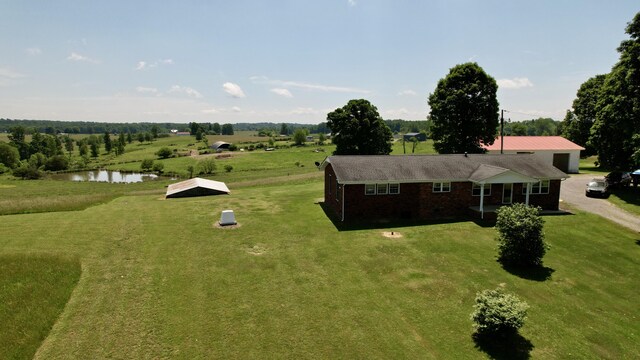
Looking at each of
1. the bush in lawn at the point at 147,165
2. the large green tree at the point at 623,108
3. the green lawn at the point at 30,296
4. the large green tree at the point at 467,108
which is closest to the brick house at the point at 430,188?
the large green tree at the point at 623,108

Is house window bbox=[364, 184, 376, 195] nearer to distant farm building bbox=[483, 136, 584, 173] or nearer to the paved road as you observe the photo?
the paved road

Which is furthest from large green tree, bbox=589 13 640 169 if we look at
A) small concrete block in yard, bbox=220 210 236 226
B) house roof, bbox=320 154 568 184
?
small concrete block in yard, bbox=220 210 236 226

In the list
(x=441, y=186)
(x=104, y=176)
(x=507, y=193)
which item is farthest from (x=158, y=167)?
(x=507, y=193)

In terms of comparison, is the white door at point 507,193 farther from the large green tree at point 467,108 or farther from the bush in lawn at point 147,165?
the bush in lawn at point 147,165

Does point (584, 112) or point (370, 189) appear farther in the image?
point (584, 112)

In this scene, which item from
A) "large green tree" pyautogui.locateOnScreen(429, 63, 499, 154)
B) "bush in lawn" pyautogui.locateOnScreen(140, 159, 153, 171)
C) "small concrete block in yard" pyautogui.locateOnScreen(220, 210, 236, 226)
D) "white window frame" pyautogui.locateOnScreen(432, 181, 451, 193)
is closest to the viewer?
"small concrete block in yard" pyautogui.locateOnScreen(220, 210, 236, 226)

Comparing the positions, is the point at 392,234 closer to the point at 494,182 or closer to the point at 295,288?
the point at 494,182

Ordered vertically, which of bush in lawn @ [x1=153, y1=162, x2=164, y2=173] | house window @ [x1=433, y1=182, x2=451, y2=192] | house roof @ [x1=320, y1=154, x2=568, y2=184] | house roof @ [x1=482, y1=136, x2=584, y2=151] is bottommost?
bush in lawn @ [x1=153, y1=162, x2=164, y2=173]
